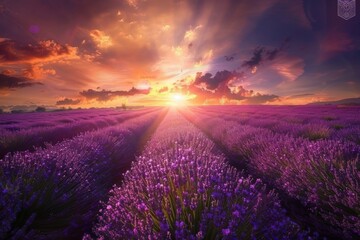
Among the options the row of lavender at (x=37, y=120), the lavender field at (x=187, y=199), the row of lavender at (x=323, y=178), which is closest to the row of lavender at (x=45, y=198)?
the lavender field at (x=187, y=199)

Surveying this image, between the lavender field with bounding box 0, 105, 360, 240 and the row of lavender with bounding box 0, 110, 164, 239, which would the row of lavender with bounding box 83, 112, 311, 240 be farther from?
the row of lavender with bounding box 0, 110, 164, 239

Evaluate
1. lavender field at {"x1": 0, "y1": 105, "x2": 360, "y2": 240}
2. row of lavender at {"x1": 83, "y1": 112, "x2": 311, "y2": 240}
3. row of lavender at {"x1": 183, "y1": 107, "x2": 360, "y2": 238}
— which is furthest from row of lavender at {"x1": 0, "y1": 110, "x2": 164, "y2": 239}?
row of lavender at {"x1": 183, "y1": 107, "x2": 360, "y2": 238}

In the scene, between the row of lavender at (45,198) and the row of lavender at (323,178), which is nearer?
the row of lavender at (45,198)

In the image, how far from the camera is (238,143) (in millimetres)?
6094

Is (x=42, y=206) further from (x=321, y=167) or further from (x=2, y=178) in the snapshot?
(x=321, y=167)

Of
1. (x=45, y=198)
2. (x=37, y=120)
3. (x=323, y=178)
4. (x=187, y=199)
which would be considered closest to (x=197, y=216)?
(x=187, y=199)

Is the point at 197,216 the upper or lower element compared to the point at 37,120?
upper

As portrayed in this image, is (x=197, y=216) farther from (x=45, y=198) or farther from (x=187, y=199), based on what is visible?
(x=45, y=198)

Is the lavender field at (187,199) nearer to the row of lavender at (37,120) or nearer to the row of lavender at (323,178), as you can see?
the row of lavender at (323,178)

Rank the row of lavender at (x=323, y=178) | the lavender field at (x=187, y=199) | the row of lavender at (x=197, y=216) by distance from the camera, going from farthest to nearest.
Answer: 1. the row of lavender at (x=323, y=178)
2. the lavender field at (x=187, y=199)
3. the row of lavender at (x=197, y=216)

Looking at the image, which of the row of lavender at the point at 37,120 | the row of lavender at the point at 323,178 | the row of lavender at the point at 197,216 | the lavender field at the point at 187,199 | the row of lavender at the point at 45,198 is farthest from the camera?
the row of lavender at the point at 37,120

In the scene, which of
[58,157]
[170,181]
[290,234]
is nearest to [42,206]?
[58,157]

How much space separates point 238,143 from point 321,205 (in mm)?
3302

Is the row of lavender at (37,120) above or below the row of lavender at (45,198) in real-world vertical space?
below
